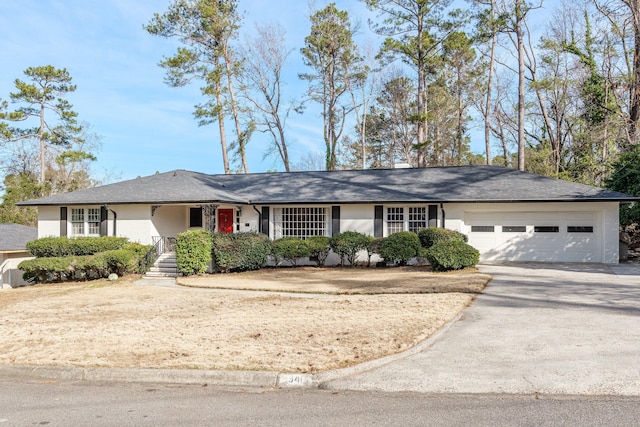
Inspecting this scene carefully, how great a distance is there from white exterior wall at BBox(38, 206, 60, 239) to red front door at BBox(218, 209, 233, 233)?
721 centimetres

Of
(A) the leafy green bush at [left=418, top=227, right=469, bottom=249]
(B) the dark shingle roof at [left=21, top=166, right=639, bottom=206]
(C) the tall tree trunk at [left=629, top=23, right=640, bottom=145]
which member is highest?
(C) the tall tree trunk at [left=629, top=23, right=640, bottom=145]

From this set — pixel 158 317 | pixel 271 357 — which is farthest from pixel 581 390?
pixel 158 317

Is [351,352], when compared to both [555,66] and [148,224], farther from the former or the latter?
[555,66]

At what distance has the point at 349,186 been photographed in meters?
22.5

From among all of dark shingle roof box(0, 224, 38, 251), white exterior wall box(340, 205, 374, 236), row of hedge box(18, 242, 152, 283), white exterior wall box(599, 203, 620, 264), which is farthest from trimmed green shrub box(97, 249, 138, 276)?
white exterior wall box(599, 203, 620, 264)

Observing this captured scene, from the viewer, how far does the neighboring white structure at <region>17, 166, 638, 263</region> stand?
18922 millimetres

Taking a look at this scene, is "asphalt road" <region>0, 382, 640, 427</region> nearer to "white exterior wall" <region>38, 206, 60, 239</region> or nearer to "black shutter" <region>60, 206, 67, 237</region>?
"black shutter" <region>60, 206, 67, 237</region>

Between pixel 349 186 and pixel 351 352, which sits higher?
pixel 349 186

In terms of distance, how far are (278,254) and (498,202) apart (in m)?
8.83

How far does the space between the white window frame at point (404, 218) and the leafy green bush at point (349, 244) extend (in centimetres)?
125

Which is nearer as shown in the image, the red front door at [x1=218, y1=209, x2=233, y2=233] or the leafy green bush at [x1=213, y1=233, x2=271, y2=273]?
the leafy green bush at [x1=213, y1=233, x2=271, y2=273]

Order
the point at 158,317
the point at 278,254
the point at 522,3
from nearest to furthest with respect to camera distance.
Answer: the point at 158,317
the point at 278,254
the point at 522,3

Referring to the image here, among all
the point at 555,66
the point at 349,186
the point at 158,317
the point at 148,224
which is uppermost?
the point at 555,66

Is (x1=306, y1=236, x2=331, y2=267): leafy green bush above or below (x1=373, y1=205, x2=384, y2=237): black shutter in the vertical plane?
below
